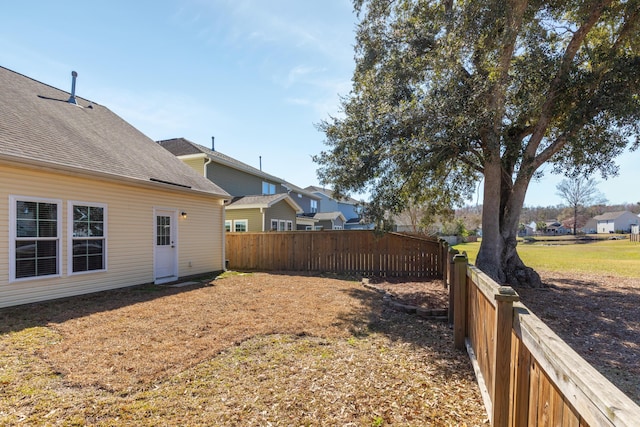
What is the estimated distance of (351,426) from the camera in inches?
106

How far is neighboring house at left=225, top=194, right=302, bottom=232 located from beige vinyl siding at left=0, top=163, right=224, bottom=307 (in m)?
4.50

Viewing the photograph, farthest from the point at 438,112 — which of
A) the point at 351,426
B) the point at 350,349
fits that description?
the point at 351,426

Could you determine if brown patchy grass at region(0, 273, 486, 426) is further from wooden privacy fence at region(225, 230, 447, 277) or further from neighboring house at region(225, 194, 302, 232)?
neighboring house at region(225, 194, 302, 232)

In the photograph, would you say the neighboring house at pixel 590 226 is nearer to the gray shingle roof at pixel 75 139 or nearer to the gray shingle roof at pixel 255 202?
the gray shingle roof at pixel 255 202

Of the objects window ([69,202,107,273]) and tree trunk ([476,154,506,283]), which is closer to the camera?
window ([69,202,107,273])

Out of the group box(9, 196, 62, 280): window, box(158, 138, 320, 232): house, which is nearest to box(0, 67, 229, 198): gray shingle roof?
box(9, 196, 62, 280): window

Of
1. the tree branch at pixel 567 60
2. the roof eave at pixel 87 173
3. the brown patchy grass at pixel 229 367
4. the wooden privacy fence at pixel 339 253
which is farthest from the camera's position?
the wooden privacy fence at pixel 339 253

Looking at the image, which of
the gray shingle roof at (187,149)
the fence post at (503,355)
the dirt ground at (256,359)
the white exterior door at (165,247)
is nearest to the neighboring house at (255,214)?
the gray shingle roof at (187,149)

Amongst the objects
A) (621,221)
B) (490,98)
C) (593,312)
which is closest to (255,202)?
(490,98)

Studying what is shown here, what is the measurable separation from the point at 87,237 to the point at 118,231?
0.76m

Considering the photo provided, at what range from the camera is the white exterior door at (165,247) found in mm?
9359

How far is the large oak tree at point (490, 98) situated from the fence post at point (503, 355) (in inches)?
203

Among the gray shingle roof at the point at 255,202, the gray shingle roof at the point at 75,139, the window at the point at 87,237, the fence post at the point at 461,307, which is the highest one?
the gray shingle roof at the point at 75,139

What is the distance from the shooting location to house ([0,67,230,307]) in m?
6.34
